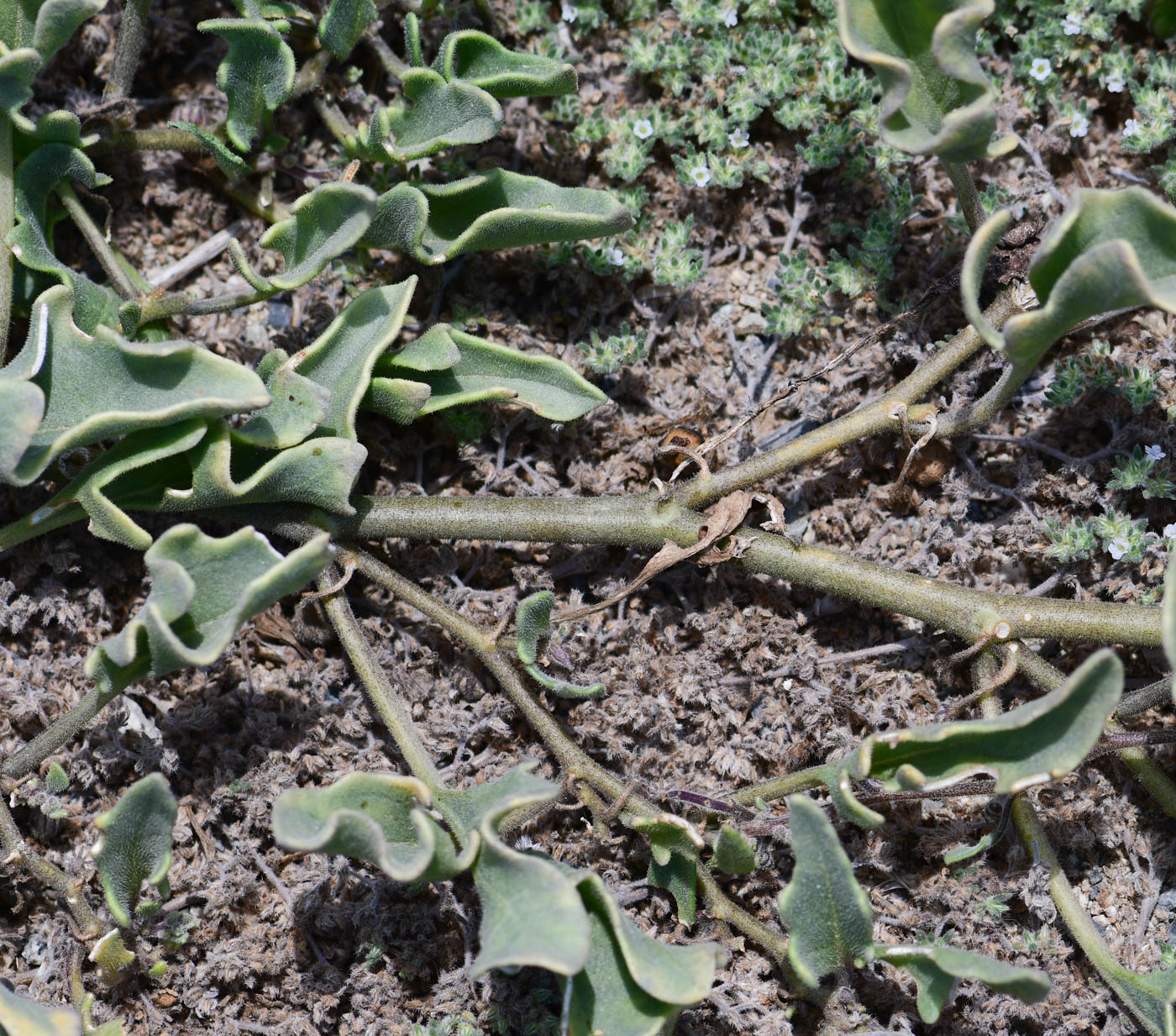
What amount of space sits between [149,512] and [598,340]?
1140mm

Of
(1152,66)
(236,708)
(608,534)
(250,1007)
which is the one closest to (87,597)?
(236,708)

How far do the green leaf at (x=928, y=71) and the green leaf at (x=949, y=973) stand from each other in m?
1.46

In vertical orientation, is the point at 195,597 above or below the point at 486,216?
below

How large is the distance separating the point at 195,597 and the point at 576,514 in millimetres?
843

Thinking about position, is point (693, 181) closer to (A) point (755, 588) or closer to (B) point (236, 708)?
(A) point (755, 588)

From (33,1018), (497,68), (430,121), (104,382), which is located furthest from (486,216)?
(33,1018)

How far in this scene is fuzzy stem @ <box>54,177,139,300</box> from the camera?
245 centimetres

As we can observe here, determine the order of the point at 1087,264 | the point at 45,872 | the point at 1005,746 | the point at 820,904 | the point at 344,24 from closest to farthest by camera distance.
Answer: the point at 1087,264
the point at 1005,746
the point at 820,904
the point at 45,872
the point at 344,24

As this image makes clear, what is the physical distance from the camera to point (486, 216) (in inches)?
91.4

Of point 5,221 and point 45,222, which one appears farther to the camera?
point 45,222

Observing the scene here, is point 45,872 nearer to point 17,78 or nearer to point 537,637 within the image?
point 537,637

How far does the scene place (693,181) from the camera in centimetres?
269

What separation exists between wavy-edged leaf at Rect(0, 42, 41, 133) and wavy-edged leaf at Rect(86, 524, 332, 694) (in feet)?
3.12

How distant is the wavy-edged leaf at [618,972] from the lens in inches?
78.2
